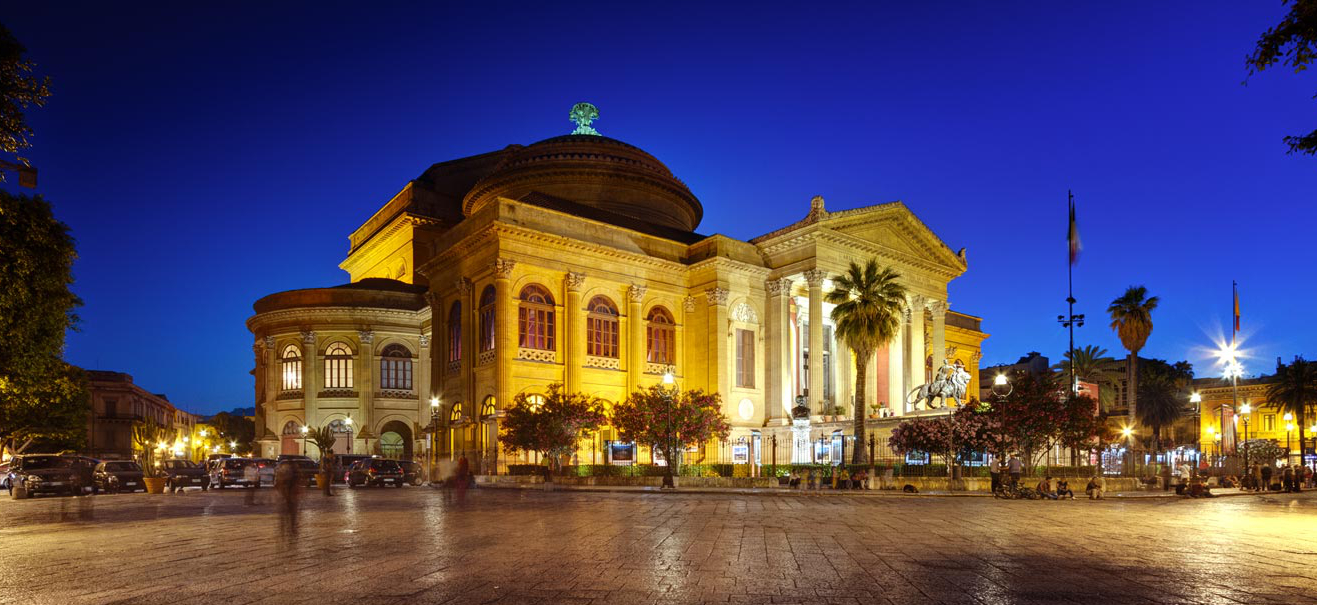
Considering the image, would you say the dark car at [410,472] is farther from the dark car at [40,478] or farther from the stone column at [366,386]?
the stone column at [366,386]

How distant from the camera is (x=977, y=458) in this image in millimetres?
37906

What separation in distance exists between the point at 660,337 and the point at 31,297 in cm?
2965

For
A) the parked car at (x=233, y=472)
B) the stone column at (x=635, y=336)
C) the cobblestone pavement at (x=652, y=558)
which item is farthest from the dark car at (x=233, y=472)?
the cobblestone pavement at (x=652, y=558)

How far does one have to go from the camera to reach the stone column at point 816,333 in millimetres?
44250

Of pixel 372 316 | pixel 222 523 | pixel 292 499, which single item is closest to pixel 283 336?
pixel 372 316

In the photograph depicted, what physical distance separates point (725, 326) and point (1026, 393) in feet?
53.5

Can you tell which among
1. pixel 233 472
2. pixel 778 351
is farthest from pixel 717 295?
pixel 233 472

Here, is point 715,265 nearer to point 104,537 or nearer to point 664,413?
point 664,413

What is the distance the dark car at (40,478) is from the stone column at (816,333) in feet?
104

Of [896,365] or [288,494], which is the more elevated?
[896,365]

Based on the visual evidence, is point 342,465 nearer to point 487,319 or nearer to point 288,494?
point 487,319

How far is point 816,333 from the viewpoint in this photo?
44.2m

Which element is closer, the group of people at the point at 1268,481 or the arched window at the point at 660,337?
the group of people at the point at 1268,481

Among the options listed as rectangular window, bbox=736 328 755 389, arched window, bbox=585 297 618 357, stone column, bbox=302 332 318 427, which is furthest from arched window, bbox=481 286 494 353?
stone column, bbox=302 332 318 427
